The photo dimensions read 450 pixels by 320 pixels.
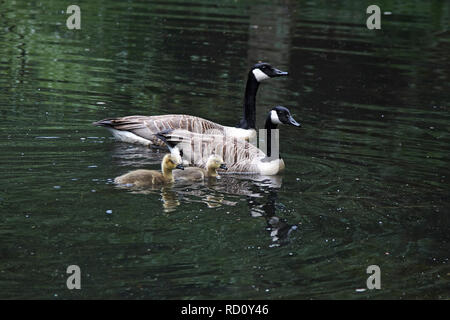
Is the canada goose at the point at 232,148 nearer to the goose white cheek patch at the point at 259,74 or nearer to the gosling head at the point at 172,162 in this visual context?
the gosling head at the point at 172,162

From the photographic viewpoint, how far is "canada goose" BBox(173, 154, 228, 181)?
1015cm

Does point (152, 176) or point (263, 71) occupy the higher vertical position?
point (263, 71)

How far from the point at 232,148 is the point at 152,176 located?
5.81 feet

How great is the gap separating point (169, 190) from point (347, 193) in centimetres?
218

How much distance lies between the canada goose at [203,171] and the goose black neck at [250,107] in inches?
100

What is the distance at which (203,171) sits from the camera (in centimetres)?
1039

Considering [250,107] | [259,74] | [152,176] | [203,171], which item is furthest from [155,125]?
[152,176]

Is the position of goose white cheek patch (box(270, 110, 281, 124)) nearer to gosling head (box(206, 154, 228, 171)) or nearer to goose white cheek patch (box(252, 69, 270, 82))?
gosling head (box(206, 154, 228, 171))

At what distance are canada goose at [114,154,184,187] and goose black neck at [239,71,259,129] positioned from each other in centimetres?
311

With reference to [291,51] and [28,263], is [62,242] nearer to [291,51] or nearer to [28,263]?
[28,263]

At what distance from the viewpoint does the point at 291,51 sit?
2052 cm

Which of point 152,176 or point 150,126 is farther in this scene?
point 150,126

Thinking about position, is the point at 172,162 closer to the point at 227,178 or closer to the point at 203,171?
the point at 203,171

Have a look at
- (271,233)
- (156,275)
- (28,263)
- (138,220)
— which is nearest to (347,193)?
(271,233)
